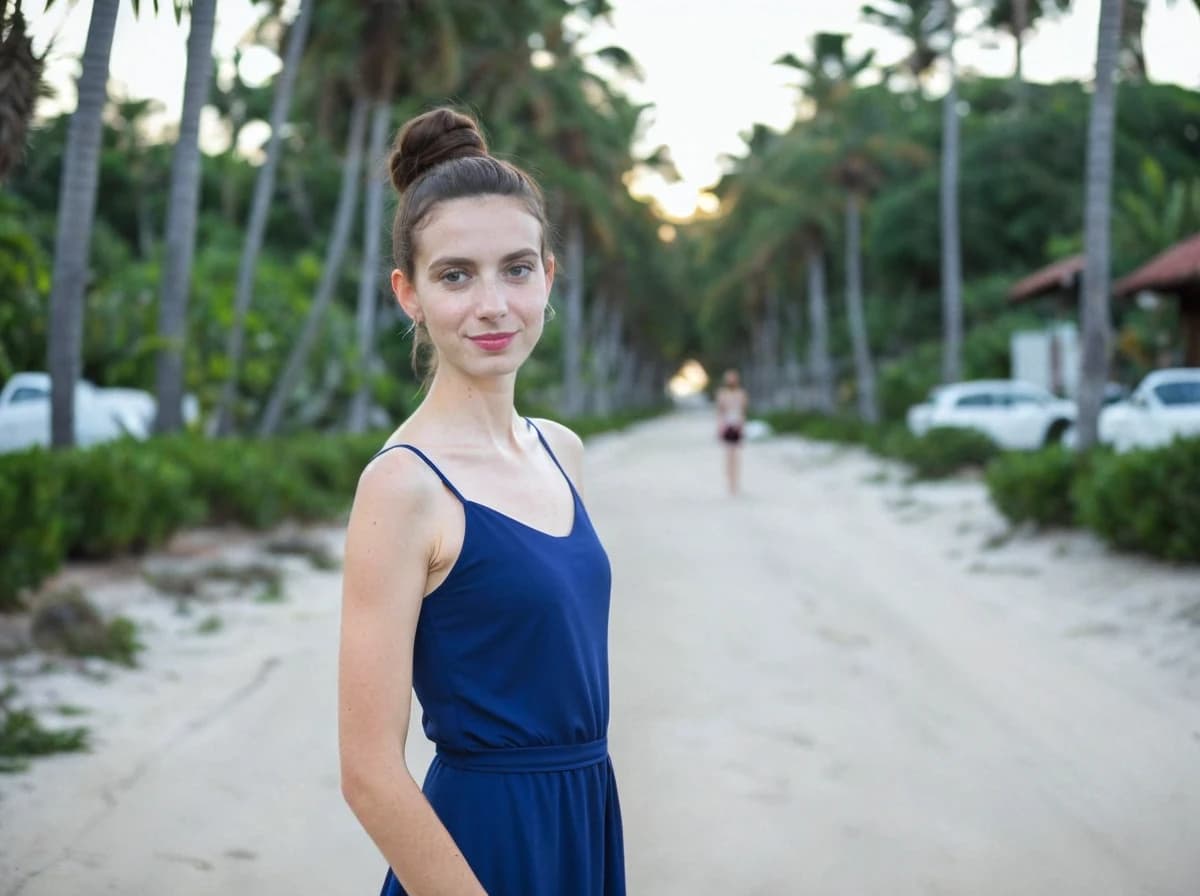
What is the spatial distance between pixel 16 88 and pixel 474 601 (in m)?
3.15

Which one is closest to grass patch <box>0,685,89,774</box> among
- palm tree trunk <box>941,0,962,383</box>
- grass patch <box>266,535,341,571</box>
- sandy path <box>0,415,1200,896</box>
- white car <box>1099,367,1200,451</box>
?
sandy path <box>0,415,1200,896</box>

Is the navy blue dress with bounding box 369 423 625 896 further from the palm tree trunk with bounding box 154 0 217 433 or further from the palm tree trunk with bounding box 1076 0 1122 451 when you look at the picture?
the palm tree trunk with bounding box 1076 0 1122 451

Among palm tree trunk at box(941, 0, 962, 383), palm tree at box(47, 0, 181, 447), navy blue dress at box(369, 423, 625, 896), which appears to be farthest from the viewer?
palm tree trunk at box(941, 0, 962, 383)

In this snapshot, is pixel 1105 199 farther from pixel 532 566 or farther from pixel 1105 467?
pixel 532 566

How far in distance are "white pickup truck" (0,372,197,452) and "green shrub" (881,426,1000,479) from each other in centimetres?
1219

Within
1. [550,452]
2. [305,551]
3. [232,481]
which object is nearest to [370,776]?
[550,452]

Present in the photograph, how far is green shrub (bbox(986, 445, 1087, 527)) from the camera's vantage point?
13.3 meters

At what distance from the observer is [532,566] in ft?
6.45

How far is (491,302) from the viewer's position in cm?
206

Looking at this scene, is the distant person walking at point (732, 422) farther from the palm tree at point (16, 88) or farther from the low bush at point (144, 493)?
the palm tree at point (16, 88)

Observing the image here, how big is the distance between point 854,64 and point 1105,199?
29055mm

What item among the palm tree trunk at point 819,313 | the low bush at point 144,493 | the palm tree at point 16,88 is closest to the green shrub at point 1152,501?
the low bush at point 144,493

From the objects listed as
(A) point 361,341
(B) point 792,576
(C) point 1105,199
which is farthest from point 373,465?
(A) point 361,341

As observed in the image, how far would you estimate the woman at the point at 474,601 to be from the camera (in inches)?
72.7
